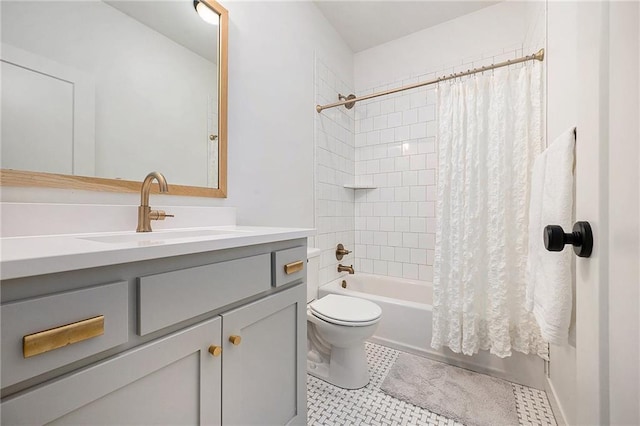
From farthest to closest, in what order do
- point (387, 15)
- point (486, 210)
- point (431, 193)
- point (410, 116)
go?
point (410, 116)
point (431, 193)
point (387, 15)
point (486, 210)

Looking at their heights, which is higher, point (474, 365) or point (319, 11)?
point (319, 11)

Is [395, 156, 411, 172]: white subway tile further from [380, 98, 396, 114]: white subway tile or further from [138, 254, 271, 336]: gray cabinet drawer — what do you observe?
[138, 254, 271, 336]: gray cabinet drawer

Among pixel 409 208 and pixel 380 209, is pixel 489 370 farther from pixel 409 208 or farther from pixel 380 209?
pixel 380 209

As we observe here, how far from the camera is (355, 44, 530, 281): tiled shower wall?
7.68ft

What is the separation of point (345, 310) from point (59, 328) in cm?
130

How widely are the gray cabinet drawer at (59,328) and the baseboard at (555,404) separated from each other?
173cm

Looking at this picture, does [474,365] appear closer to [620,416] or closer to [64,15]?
[620,416]

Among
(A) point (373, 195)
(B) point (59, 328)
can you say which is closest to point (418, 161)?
(A) point (373, 195)

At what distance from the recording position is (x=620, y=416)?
12.1 inches

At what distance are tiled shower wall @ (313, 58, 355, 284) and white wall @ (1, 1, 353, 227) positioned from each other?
4.7 inches

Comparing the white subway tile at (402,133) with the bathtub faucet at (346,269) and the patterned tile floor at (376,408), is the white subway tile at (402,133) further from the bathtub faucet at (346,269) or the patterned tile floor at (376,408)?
the patterned tile floor at (376,408)

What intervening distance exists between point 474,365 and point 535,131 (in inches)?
56.1

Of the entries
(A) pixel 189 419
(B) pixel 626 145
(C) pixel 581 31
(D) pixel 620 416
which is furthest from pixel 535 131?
(A) pixel 189 419

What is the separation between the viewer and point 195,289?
0.70 meters
